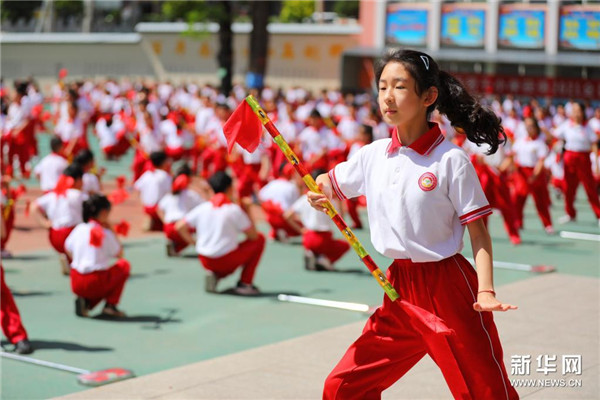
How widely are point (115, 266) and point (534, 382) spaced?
345 cm

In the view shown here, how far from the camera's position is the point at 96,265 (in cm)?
747

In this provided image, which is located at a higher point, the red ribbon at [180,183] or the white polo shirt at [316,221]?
the red ribbon at [180,183]

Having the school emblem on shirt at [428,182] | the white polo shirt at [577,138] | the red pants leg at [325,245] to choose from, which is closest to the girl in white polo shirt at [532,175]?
the white polo shirt at [577,138]

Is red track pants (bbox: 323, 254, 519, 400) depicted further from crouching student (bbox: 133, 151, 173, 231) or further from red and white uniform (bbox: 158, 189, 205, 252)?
crouching student (bbox: 133, 151, 173, 231)

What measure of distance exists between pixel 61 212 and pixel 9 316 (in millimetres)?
2860

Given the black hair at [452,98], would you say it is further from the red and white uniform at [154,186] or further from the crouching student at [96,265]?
the red and white uniform at [154,186]

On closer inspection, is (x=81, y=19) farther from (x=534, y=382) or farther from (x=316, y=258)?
(x=534, y=382)

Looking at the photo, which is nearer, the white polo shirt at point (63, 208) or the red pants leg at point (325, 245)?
the white polo shirt at point (63, 208)

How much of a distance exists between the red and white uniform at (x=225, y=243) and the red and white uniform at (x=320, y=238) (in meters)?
1.04

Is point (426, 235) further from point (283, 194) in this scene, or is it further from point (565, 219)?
point (565, 219)

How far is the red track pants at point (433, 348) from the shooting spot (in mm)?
3637

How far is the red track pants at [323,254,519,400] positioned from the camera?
3637 millimetres

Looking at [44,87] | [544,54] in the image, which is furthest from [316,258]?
[44,87]

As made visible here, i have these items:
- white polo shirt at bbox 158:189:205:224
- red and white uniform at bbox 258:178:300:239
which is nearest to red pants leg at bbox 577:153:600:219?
red and white uniform at bbox 258:178:300:239
